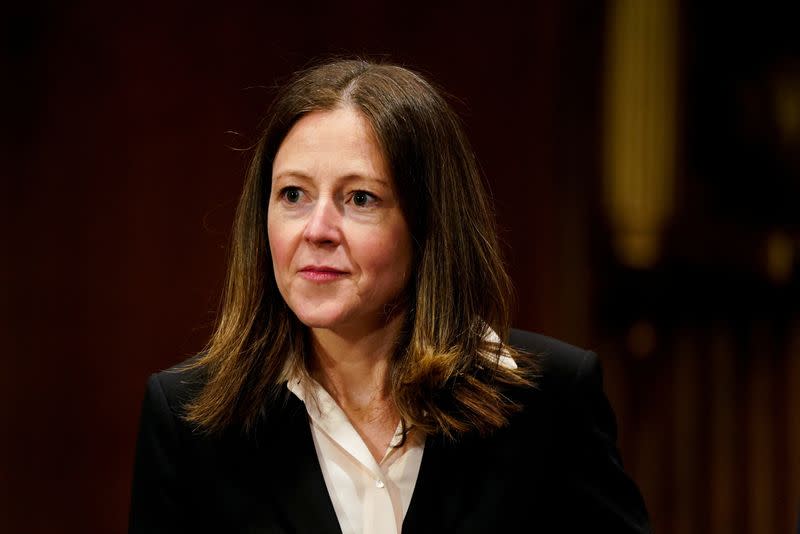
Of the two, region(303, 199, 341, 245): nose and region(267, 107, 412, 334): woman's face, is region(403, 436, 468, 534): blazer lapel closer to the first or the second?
region(267, 107, 412, 334): woman's face

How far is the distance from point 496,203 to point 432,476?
1.49 metres

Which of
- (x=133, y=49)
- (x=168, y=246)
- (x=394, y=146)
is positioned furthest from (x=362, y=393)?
(x=133, y=49)

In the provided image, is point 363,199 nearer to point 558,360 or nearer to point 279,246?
point 279,246

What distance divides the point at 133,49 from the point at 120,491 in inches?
46.0

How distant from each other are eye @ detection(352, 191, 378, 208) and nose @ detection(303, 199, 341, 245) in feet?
0.12

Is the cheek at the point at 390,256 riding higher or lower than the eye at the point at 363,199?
lower

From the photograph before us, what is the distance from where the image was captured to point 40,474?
9.20 feet

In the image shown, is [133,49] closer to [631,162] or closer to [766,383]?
[631,162]

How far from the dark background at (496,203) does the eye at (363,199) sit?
129 centimetres

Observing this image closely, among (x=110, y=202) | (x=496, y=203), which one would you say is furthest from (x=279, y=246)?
(x=496, y=203)

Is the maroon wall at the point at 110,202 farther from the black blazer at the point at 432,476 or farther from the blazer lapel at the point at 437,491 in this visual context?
the blazer lapel at the point at 437,491

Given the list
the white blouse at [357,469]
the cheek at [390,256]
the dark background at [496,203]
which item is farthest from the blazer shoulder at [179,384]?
the dark background at [496,203]

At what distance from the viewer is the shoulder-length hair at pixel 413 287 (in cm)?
163

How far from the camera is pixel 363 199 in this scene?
5.22ft
